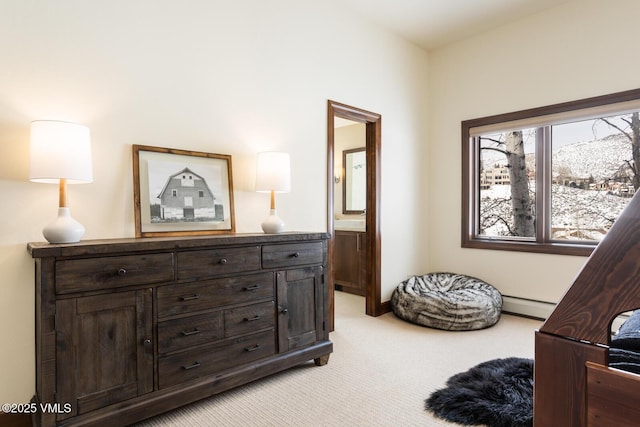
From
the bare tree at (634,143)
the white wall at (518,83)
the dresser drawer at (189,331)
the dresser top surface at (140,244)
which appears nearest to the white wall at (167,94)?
the dresser top surface at (140,244)

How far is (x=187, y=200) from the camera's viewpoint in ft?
7.75

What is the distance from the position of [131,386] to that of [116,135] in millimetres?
1396

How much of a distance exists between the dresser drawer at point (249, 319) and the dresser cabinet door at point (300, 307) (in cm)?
8

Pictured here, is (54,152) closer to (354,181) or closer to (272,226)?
(272,226)

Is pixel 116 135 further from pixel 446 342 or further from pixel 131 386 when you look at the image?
pixel 446 342

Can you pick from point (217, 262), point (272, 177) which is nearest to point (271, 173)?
point (272, 177)

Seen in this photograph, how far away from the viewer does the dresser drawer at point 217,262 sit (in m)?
1.94

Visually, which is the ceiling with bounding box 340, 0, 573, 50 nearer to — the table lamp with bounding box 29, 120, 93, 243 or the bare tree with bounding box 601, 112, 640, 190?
the bare tree with bounding box 601, 112, 640, 190

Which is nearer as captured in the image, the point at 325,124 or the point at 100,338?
the point at 100,338

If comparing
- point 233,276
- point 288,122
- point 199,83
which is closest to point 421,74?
point 288,122

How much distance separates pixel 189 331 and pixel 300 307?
0.77 metres

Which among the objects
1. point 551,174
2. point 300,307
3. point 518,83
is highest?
point 518,83

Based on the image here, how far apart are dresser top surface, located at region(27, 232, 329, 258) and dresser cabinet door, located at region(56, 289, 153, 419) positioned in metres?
0.22

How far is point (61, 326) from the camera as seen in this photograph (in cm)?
158
